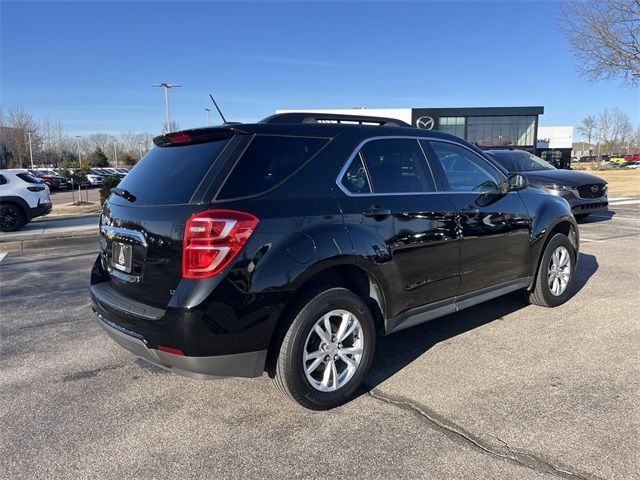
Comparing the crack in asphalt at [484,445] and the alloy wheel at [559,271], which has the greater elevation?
the alloy wheel at [559,271]

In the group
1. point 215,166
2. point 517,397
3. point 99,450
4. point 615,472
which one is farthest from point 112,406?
point 615,472

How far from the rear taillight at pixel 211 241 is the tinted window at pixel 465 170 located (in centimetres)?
204

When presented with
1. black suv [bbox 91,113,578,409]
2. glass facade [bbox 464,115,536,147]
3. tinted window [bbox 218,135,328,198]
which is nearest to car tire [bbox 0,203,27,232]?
black suv [bbox 91,113,578,409]

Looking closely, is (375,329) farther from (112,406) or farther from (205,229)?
(112,406)

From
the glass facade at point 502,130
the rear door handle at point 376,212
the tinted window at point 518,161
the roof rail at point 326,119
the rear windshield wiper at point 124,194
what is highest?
the glass facade at point 502,130

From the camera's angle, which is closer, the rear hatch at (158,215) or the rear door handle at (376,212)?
the rear hatch at (158,215)

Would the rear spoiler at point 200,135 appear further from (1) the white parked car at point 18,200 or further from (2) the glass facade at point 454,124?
(2) the glass facade at point 454,124

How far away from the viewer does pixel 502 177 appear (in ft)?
15.1

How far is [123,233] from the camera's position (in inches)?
125

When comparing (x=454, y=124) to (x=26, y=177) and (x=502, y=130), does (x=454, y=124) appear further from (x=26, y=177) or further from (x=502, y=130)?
(x=26, y=177)

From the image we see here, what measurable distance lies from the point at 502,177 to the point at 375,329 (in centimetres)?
213

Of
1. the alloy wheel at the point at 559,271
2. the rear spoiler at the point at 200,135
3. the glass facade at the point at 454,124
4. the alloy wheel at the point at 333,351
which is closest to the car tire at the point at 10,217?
the rear spoiler at the point at 200,135

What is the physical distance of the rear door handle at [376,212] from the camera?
332 cm

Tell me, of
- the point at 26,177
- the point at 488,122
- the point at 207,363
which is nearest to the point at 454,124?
the point at 488,122
